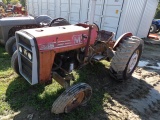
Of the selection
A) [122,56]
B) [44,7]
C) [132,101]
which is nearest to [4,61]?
[122,56]

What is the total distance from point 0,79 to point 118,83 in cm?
266

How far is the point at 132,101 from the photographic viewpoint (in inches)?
135

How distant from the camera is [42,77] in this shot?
2773 mm

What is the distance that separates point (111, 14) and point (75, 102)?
5.96 m

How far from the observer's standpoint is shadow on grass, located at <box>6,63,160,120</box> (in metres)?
2.89

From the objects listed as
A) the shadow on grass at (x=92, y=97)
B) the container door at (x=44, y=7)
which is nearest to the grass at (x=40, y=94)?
the shadow on grass at (x=92, y=97)

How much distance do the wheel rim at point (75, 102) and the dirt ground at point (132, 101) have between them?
32 cm

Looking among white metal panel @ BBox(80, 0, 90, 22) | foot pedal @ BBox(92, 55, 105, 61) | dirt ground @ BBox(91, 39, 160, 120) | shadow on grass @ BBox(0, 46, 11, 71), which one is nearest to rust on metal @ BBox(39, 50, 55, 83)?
dirt ground @ BBox(91, 39, 160, 120)

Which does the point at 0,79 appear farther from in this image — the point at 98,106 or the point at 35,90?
the point at 98,106

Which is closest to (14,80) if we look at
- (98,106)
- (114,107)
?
(98,106)

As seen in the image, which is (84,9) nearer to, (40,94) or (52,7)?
(52,7)

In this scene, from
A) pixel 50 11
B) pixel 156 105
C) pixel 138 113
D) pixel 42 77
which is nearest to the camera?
pixel 42 77

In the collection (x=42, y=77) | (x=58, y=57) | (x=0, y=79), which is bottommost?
(x=0, y=79)

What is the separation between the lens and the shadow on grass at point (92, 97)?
9.48 ft
